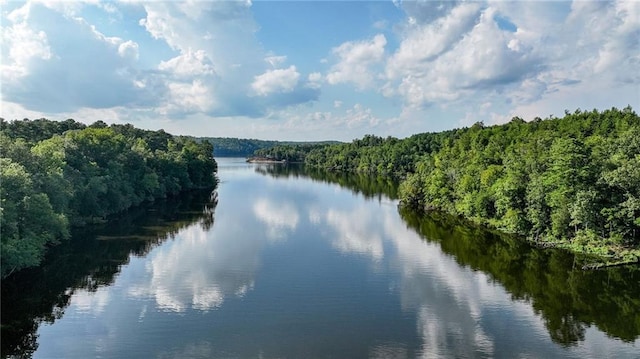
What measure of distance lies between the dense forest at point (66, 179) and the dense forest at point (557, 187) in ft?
129

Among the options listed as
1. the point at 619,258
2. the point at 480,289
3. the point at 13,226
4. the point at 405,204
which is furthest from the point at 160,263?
the point at 405,204

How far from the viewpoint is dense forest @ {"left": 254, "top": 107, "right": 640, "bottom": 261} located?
131 feet

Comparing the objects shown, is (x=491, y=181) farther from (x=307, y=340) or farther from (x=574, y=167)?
(x=307, y=340)

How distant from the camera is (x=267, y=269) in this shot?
3638 centimetres

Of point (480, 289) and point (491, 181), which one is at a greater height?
point (491, 181)

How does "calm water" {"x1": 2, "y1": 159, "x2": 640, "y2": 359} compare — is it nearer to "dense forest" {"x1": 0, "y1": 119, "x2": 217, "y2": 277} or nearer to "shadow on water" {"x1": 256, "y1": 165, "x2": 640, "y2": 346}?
"shadow on water" {"x1": 256, "y1": 165, "x2": 640, "y2": 346}

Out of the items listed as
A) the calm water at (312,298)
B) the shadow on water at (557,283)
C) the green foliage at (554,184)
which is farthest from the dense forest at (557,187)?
the calm water at (312,298)

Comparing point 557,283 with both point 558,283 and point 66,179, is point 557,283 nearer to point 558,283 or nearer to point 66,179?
point 558,283

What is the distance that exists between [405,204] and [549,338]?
48.1m

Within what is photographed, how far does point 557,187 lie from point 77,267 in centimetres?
4054

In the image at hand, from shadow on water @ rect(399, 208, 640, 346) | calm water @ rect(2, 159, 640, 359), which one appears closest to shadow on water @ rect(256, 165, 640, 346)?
shadow on water @ rect(399, 208, 640, 346)

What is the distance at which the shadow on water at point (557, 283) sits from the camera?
26.7 m

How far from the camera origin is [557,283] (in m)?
33.6

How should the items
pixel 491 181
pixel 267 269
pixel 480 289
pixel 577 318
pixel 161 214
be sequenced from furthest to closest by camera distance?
pixel 161 214 < pixel 491 181 < pixel 267 269 < pixel 480 289 < pixel 577 318
